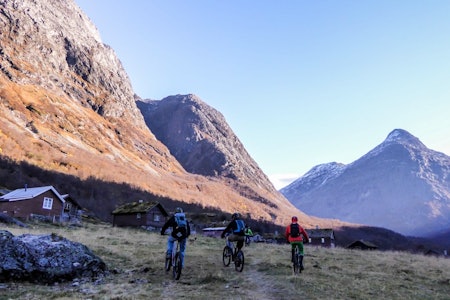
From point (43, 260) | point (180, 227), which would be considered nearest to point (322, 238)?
point (180, 227)

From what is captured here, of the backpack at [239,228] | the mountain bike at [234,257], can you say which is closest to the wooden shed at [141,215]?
the mountain bike at [234,257]

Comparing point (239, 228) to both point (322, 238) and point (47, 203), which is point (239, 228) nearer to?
point (47, 203)

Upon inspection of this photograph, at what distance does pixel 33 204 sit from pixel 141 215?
1922cm

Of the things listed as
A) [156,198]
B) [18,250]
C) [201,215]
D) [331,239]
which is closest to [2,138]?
[156,198]

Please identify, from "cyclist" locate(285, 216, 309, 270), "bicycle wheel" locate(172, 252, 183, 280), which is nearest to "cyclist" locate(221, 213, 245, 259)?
"cyclist" locate(285, 216, 309, 270)

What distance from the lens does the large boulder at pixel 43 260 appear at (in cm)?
1346

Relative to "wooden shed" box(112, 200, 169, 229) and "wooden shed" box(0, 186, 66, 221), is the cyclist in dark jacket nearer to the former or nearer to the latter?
"wooden shed" box(0, 186, 66, 221)

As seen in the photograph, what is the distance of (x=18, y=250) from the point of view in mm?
13930

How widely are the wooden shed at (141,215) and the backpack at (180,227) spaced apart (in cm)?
5580

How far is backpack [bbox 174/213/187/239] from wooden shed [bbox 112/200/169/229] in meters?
55.8

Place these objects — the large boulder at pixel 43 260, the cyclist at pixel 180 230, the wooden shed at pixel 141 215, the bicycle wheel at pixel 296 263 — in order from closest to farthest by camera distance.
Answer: the large boulder at pixel 43 260, the cyclist at pixel 180 230, the bicycle wheel at pixel 296 263, the wooden shed at pixel 141 215

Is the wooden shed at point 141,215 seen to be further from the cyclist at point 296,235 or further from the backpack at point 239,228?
the cyclist at point 296,235

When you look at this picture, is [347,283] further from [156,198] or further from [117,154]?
[117,154]

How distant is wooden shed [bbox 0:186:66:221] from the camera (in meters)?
56.9
